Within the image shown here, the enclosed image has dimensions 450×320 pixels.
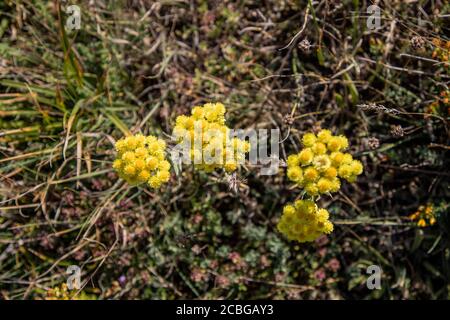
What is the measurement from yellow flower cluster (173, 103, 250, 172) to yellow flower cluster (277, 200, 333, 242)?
1.43 ft

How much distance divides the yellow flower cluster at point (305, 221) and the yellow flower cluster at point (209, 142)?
1.43 feet

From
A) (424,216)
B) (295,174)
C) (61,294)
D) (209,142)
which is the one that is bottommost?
(61,294)

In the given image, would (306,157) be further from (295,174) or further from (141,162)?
(141,162)

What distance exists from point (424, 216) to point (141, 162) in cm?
206

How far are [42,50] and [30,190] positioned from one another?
3.92 feet

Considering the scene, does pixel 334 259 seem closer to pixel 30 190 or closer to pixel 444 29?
pixel 444 29

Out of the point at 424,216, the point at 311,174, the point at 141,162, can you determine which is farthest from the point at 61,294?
the point at 424,216

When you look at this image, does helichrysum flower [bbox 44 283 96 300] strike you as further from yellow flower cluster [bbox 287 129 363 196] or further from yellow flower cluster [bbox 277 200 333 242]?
yellow flower cluster [bbox 287 129 363 196]

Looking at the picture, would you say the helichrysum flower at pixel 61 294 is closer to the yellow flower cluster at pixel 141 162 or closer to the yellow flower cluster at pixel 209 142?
the yellow flower cluster at pixel 141 162

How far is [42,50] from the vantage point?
12.6 feet

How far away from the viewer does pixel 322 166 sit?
2590mm

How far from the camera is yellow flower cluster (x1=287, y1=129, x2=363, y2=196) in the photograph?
259 centimetres

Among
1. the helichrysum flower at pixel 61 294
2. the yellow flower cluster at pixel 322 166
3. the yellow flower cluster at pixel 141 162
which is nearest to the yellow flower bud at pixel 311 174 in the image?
the yellow flower cluster at pixel 322 166
